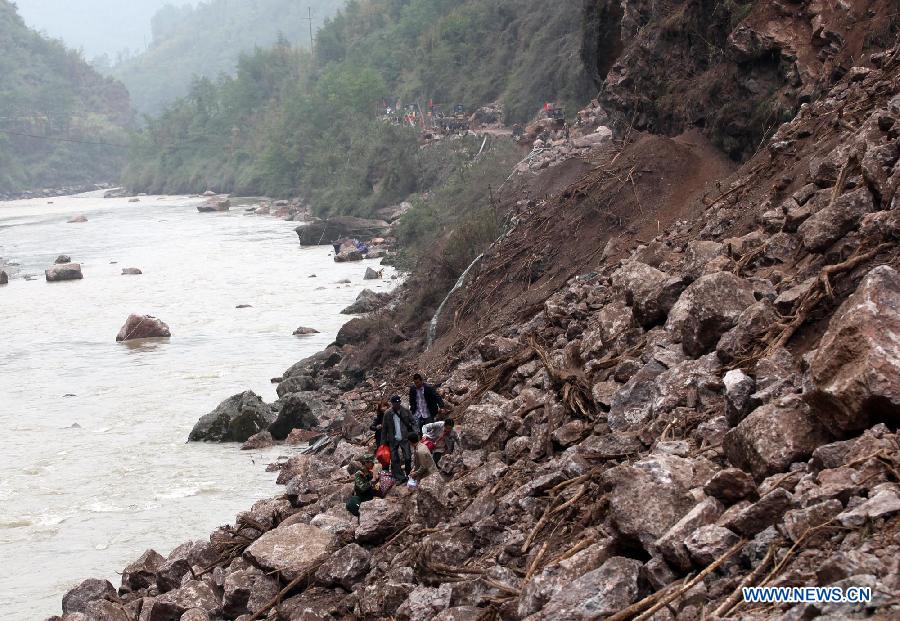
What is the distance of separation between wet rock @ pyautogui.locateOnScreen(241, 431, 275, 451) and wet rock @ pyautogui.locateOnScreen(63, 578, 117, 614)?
662 centimetres

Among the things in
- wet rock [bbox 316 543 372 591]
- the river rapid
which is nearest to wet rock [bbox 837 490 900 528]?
wet rock [bbox 316 543 372 591]

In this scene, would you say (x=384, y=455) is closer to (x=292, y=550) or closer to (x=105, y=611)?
(x=292, y=550)

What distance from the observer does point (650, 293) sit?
8.98 metres

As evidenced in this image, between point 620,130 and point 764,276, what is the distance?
42.1 ft

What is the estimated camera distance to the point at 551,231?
56.1 feet

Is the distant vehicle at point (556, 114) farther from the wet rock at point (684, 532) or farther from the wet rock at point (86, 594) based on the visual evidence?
the wet rock at point (684, 532)

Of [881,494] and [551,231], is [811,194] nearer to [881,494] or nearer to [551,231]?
[881,494]

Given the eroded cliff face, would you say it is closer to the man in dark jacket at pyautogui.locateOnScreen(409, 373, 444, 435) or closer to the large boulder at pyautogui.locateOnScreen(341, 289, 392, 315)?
the man in dark jacket at pyautogui.locateOnScreen(409, 373, 444, 435)

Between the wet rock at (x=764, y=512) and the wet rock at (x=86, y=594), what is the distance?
698 centimetres

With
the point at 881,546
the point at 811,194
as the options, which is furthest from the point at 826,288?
the point at 881,546

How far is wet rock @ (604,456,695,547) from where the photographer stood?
5484 mm

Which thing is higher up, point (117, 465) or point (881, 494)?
point (881, 494)

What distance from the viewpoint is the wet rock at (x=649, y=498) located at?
5.48 meters

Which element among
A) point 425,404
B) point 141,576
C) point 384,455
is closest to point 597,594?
point 384,455
